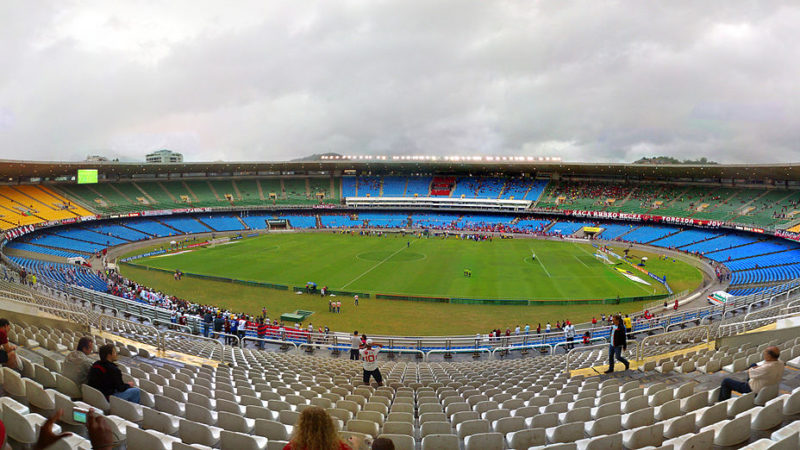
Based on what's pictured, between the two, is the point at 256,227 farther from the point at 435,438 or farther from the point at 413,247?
the point at 435,438

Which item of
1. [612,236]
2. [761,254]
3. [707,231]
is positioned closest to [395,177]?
[612,236]

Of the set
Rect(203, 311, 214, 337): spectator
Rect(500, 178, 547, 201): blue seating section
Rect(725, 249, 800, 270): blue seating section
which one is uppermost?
Rect(500, 178, 547, 201): blue seating section

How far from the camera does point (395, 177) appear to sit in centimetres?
9881

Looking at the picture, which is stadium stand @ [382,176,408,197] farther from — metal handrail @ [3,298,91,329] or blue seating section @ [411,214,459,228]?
metal handrail @ [3,298,91,329]

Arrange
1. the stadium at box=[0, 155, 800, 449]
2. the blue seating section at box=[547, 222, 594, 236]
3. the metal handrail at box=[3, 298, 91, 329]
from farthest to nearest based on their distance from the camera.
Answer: the blue seating section at box=[547, 222, 594, 236] → the metal handrail at box=[3, 298, 91, 329] → the stadium at box=[0, 155, 800, 449]

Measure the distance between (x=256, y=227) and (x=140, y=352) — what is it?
216ft

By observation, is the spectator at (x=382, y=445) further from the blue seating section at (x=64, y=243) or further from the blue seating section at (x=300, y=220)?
the blue seating section at (x=300, y=220)

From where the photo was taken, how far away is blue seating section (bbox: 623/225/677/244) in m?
61.4

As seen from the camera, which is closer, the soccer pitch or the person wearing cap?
the person wearing cap

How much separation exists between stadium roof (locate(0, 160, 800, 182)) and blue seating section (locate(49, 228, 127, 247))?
1000 centimetres

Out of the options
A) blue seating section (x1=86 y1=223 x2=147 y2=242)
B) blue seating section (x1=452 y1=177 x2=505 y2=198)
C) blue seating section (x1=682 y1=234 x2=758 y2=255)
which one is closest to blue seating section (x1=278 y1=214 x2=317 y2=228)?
blue seating section (x1=86 y1=223 x2=147 y2=242)

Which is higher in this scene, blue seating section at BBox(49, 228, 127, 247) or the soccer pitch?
blue seating section at BBox(49, 228, 127, 247)

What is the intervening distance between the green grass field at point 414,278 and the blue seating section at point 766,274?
342cm

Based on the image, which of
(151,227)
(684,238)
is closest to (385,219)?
(151,227)
